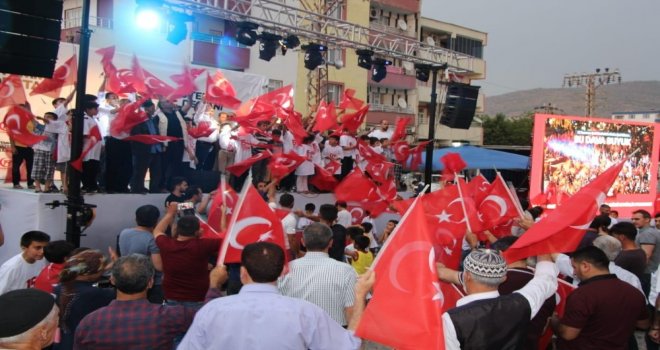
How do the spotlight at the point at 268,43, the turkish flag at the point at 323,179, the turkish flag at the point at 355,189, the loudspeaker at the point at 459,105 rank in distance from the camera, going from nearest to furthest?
1. the turkish flag at the point at 355,189
2. the spotlight at the point at 268,43
3. the turkish flag at the point at 323,179
4. the loudspeaker at the point at 459,105

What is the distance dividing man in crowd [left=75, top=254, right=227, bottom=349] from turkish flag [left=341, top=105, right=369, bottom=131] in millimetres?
9749

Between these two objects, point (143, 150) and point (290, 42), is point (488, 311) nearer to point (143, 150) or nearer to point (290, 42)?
point (143, 150)

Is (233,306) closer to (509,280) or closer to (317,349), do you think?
(317,349)

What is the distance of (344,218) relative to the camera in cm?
977

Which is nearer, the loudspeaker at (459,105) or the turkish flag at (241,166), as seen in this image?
the turkish flag at (241,166)

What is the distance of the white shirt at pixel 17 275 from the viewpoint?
4672mm

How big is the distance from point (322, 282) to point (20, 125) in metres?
6.45

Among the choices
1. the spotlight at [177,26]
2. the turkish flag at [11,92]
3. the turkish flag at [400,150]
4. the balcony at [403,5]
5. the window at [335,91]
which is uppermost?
the balcony at [403,5]

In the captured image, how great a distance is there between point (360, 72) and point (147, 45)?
584 inches

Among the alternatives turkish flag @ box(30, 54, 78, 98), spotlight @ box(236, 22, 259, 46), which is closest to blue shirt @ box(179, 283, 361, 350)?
turkish flag @ box(30, 54, 78, 98)

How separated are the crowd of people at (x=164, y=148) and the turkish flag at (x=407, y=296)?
6485 millimetres

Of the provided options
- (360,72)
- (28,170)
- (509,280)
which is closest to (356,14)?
(360,72)

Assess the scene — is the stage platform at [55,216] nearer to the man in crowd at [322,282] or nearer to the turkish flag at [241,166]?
the turkish flag at [241,166]

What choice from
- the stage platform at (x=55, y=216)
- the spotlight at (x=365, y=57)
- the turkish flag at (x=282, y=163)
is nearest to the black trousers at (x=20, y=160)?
the stage platform at (x=55, y=216)
